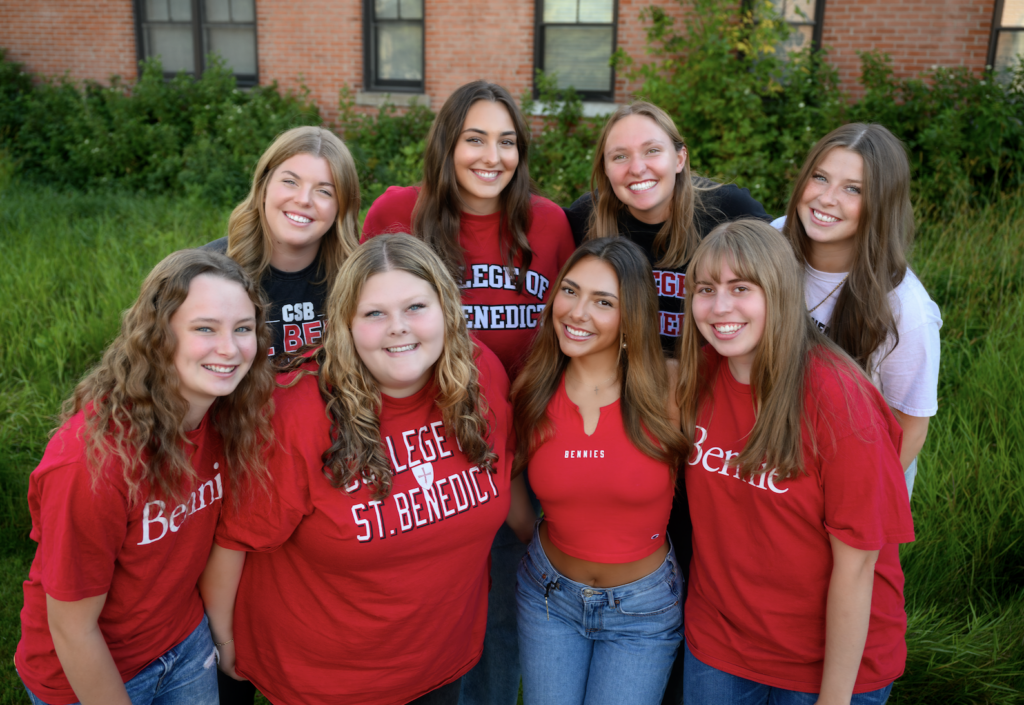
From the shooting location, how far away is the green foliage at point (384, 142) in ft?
31.4

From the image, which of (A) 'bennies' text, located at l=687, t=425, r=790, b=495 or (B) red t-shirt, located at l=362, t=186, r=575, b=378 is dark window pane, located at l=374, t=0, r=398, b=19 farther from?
(A) 'bennies' text, located at l=687, t=425, r=790, b=495

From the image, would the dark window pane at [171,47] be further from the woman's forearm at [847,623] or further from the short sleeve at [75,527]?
the woman's forearm at [847,623]

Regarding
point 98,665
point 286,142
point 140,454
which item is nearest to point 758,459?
point 140,454

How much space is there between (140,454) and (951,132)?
7906 millimetres

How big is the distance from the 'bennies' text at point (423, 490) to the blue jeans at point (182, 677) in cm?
67

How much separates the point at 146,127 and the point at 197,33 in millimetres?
2009

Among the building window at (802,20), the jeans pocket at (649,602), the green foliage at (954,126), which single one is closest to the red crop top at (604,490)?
the jeans pocket at (649,602)

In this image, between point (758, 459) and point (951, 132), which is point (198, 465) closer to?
point (758, 459)

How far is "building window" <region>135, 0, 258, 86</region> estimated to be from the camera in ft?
38.0

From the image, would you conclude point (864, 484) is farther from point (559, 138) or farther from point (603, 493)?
point (559, 138)

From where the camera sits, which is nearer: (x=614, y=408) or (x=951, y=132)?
(x=614, y=408)

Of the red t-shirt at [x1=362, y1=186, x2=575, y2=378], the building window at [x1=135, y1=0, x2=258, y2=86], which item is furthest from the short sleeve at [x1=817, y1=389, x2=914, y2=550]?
the building window at [x1=135, y1=0, x2=258, y2=86]

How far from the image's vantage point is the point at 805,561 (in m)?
2.21

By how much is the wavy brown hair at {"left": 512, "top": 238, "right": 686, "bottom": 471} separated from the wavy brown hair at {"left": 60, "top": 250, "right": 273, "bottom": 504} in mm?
911
